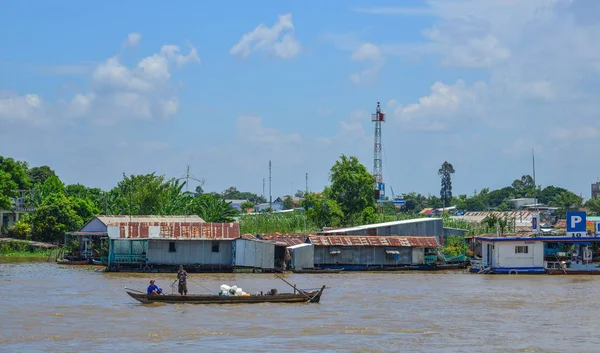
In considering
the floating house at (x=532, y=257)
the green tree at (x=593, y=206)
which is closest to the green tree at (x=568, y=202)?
the green tree at (x=593, y=206)

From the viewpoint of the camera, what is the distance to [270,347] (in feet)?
77.0

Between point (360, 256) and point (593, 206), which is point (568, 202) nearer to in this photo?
point (593, 206)

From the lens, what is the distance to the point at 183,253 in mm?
49906

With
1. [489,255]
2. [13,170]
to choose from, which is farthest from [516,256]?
[13,170]

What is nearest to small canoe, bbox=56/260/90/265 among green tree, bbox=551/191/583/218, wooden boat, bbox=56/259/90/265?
wooden boat, bbox=56/259/90/265

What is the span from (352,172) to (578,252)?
23249 millimetres

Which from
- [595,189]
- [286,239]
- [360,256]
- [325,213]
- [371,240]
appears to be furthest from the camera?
[595,189]

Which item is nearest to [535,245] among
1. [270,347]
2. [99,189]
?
[270,347]

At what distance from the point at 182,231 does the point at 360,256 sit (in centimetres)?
1135

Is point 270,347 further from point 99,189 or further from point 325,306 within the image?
point 99,189

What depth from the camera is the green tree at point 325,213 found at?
226 feet

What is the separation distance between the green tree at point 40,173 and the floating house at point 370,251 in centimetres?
5826

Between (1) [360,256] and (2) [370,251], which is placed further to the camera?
(2) [370,251]

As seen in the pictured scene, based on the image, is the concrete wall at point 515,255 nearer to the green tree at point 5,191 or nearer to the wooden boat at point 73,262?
the wooden boat at point 73,262
